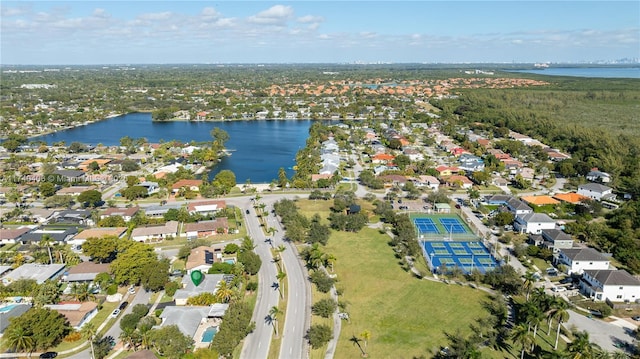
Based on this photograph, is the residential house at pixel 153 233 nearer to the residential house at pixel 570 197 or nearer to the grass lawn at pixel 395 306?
the grass lawn at pixel 395 306

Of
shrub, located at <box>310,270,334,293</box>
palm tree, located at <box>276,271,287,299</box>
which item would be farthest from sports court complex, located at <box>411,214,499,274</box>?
palm tree, located at <box>276,271,287,299</box>

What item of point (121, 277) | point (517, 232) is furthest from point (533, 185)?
point (121, 277)

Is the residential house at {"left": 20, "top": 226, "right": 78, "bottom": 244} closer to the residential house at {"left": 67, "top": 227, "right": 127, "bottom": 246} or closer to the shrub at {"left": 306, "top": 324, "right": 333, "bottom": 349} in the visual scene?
the residential house at {"left": 67, "top": 227, "right": 127, "bottom": 246}

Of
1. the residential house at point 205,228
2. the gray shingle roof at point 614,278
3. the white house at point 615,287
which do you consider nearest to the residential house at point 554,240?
the gray shingle roof at point 614,278

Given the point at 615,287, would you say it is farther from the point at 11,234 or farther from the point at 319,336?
the point at 11,234

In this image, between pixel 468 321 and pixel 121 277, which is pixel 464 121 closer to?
pixel 468 321

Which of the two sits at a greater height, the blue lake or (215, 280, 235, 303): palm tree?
the blue lake
